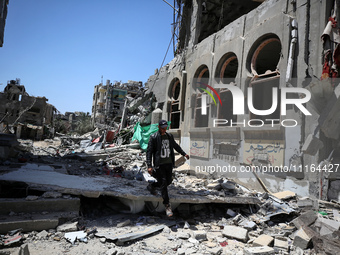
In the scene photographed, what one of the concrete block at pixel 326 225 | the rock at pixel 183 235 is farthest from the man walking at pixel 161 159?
the concrete block at pixel 326 225

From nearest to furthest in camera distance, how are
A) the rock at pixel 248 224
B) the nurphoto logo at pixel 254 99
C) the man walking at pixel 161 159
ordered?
the rock at pixel 248 224, the man walking at pixel 161 159, the nurphoto logo at pixel 254 99

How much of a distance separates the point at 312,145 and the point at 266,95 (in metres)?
4.32

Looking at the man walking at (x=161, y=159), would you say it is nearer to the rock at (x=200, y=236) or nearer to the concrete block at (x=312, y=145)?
the rock at (x=200, y=236)

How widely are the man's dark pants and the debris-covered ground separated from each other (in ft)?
1.76

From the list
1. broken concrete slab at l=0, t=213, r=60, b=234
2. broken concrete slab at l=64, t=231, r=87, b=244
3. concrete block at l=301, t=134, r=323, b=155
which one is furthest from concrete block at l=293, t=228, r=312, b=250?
broken concrete slab at l=0, t=213, r=60, b=234

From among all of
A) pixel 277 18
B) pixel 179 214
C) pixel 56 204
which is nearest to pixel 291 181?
pixel 179 214

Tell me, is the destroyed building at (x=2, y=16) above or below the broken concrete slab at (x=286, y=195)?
above

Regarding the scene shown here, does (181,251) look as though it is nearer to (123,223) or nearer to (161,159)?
(123,223)

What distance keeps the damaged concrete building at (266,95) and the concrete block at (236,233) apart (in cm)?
266

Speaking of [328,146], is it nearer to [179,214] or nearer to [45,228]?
[179,214]

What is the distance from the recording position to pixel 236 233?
164 inches

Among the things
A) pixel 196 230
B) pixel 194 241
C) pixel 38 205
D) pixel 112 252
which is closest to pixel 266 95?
pixel 196 230

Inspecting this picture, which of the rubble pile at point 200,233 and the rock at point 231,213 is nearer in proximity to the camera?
the rubble pile at point 200,233

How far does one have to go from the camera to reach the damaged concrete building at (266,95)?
5582mm
